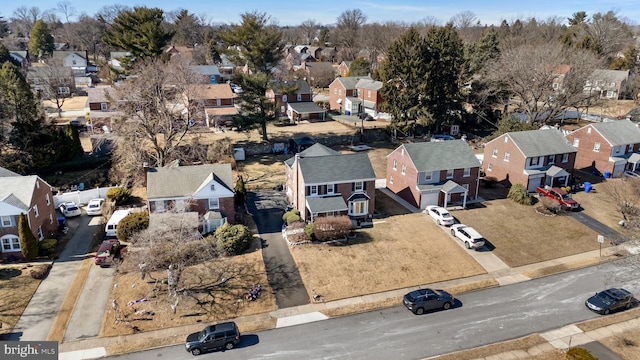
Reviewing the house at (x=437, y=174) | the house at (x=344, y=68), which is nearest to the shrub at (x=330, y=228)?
the house at (x=437, y=174)

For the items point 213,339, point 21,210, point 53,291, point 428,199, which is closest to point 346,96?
point 428,199

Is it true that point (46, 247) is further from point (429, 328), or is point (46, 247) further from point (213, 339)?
point (429, 328)

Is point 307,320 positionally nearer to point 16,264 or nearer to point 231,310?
point 231,310

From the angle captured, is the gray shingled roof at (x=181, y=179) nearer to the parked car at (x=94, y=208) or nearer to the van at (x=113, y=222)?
the van at (x=113, y=222)

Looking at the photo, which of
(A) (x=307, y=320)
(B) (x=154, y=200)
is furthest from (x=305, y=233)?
(B) (x=154, y=200)

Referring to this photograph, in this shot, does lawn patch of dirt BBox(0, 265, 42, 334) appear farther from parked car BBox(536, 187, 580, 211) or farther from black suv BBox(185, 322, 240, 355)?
parked car BBox(536, 187, 580, 211)
